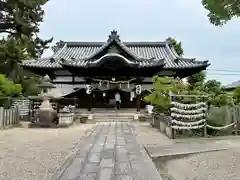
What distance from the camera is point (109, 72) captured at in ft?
58.9

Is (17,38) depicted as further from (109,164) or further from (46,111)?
(109,164)

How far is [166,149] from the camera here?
6500 mm

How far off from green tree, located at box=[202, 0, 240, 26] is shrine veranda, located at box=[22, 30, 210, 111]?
8.03 meters

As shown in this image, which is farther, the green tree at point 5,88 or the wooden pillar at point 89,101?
the wooden pillar at point 89,101

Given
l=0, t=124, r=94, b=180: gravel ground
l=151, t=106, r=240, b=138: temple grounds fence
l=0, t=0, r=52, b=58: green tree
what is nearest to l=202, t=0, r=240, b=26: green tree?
l=151, t=106, r=240, b=138: temple grounds fence

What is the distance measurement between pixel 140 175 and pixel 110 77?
1401 cm

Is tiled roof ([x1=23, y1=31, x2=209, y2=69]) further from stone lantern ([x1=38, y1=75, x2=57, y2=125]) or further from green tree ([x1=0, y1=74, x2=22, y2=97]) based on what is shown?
green tree ([x1=0, y1=74, x2=22, y2=97])

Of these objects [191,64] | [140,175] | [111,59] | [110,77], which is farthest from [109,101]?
[140,175]

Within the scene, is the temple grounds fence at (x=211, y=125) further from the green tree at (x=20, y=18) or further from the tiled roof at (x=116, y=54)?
the green tree at (x=20, y=18)

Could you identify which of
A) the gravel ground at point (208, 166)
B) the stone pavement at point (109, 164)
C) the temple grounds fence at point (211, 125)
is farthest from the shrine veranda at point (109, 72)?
the gravel ground at point (208, 166)

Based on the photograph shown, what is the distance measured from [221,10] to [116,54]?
9205mm

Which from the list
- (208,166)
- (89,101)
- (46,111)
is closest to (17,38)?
(89,101)

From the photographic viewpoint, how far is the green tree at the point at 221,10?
301 inches

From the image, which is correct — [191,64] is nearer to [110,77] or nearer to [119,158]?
[110,77]
